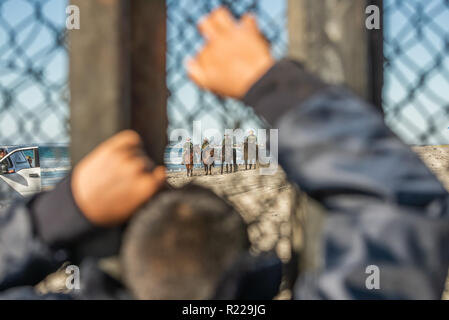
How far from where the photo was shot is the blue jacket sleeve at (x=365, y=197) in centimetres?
57

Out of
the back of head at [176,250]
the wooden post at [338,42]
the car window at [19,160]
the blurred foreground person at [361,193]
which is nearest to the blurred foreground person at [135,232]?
the back of head at [176,250]

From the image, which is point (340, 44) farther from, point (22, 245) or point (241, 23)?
point (22, 245)

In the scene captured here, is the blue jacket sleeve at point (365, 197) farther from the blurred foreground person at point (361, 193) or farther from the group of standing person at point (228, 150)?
the group of standing person at point (228, 150)

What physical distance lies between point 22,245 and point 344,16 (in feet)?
2.87

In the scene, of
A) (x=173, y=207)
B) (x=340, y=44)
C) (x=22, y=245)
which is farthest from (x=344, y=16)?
(x=22, y=245)

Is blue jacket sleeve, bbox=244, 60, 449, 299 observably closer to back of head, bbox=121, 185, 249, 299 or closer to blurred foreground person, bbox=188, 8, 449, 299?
blurred foreground person, bbox=188, 8, 449, 299

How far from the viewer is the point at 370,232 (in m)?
0.58

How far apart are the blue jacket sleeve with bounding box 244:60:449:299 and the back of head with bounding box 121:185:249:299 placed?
199 millimetres

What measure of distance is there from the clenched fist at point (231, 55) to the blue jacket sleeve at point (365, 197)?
125 millimetres

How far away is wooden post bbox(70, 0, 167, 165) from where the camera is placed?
0.77m

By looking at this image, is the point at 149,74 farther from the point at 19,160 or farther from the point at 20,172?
the point at 19,160

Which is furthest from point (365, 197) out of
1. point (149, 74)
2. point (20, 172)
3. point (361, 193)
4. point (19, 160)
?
point (19, 160)

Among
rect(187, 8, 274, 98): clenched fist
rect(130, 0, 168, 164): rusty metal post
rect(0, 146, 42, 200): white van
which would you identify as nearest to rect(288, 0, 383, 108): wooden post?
rect(187, 8, 274, 98): clenched fist

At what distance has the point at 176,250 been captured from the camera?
68 cm
